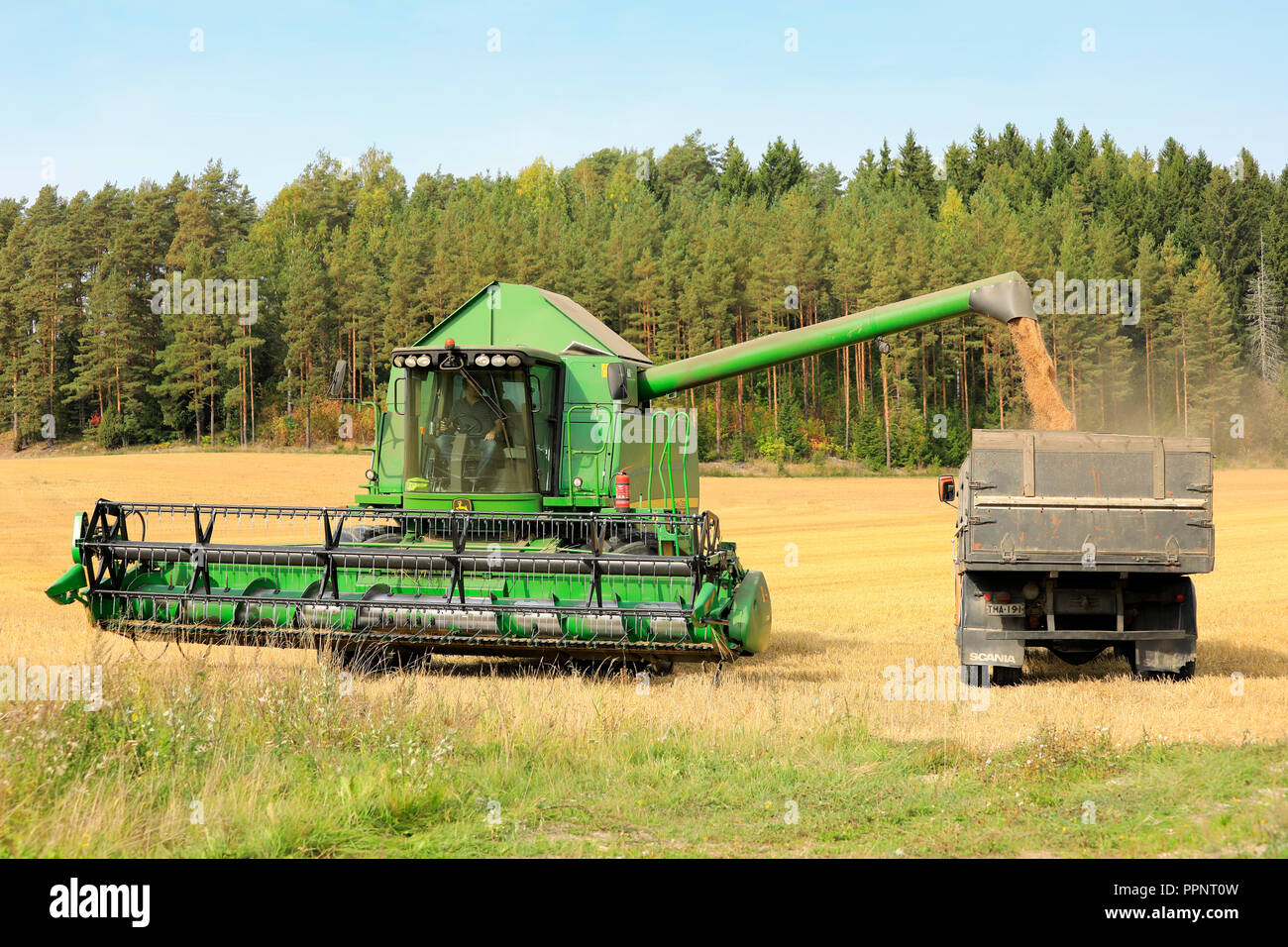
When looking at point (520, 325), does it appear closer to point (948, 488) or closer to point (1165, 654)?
point (948, 488)

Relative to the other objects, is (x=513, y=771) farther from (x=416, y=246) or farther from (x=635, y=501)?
(x=416, y=246)

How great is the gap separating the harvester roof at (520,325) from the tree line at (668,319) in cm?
4419

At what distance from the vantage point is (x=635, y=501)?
1123 centimetres

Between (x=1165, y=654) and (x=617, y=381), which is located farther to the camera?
(x=617, y=381)

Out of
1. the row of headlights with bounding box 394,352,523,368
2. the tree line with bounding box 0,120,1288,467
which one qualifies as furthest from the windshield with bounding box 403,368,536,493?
the tree line with bounding box 0,120,1288,467

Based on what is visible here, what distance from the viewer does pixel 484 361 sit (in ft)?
34.3

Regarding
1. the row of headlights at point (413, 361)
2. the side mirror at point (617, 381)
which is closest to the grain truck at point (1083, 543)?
the side mirror at point (617, 381)

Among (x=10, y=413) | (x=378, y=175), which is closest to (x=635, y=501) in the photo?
(x=10, y=413)

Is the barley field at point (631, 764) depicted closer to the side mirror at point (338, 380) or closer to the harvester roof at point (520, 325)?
the side mirror at point (338, 380)

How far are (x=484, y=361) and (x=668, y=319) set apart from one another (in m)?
50.8

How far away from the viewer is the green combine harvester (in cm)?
904

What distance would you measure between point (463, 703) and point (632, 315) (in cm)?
5457

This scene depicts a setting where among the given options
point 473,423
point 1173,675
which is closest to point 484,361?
point 473,423
